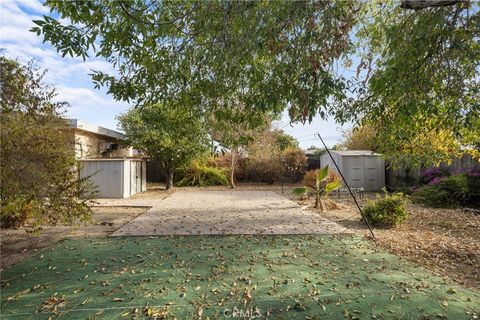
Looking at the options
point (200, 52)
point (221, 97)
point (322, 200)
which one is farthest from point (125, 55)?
point (322, 200)

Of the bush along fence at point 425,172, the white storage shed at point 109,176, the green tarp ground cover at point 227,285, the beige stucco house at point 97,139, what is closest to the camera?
the green tarp ground cover at point 227,285

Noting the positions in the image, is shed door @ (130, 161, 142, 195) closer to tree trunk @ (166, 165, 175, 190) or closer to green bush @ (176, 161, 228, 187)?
tree trunk @ (166, 165, 175, 190)

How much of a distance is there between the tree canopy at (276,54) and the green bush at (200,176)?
16.1 metres

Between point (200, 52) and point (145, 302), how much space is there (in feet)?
10.3

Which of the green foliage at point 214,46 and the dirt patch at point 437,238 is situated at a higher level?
the green foliage at point 214,46

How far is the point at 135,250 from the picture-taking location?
593 centimetres

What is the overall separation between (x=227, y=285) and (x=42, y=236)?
16.0 ft

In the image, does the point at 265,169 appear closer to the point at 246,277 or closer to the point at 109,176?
the point at 109,176

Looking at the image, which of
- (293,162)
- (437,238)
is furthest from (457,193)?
(293,162)

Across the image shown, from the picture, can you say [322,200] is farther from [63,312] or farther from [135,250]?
[63,312]

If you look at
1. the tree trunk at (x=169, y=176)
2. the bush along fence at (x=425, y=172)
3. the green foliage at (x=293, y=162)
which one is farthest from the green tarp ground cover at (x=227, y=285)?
the green foliage at (x=293, y=162)

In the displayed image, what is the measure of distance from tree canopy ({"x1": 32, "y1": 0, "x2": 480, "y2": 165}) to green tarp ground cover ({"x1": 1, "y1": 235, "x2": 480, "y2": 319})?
6.76 ft

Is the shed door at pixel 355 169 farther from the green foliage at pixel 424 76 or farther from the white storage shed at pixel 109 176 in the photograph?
the green foliage at pixel 424 76

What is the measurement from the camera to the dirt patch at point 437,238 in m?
5.07
